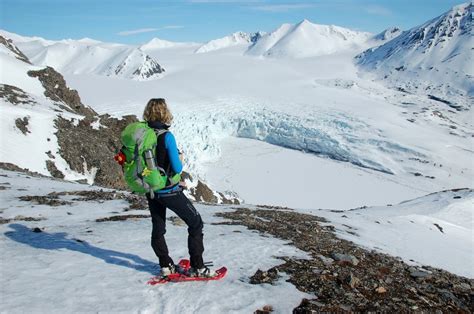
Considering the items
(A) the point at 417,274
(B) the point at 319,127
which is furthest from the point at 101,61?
(A) the point at 417,274

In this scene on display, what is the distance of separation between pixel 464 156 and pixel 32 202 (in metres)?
65.7

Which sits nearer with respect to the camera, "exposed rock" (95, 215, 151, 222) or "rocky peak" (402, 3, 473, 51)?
"exposed rock" (95, 215, 151, 222)

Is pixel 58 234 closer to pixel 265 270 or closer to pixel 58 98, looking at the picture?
pixel 265 270

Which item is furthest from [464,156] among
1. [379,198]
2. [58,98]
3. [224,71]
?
[224,71]

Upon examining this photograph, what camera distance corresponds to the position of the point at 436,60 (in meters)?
140

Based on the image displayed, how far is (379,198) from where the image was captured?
53344 mm

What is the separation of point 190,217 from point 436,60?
151291 mm

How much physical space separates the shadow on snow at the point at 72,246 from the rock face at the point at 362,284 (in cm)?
204

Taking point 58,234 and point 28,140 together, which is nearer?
point 58,234

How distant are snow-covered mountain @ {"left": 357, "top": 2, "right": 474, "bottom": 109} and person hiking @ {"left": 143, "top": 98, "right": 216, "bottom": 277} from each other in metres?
114

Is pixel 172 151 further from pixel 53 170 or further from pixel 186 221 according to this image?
pixel 53 170

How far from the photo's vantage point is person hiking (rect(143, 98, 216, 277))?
6.32 meters

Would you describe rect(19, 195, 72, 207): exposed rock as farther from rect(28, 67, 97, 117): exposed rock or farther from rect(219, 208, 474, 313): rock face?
rect(28, 67, 97, 117): exposed rock

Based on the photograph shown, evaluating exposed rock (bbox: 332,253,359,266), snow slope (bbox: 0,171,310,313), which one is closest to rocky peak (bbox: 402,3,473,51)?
exposed rock (bbox: 332,253,359,266)
